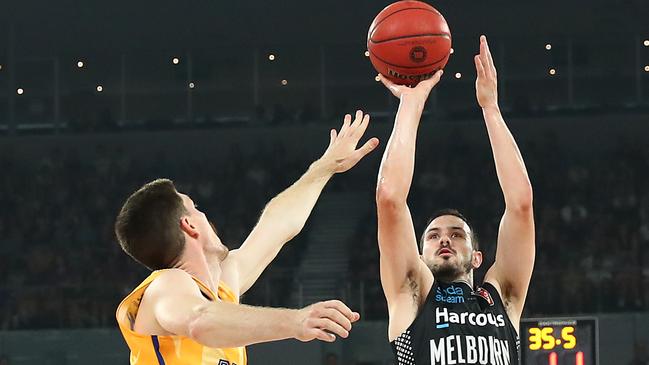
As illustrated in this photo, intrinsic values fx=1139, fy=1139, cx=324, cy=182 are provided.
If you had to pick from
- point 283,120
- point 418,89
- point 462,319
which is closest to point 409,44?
point 418,89

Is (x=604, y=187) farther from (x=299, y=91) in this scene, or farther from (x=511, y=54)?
(x=299, y=91)

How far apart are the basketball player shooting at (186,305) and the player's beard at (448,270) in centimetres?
99

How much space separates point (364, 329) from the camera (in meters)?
12.9

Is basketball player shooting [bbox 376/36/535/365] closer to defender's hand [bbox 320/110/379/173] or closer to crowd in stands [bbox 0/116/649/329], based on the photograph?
defender's hand [bbox 320/110/379/173]

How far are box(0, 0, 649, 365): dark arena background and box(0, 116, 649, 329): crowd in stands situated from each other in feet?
0.11

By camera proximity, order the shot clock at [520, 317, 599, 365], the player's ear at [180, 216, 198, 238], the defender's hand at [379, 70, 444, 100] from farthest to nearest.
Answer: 1. the shot clock at [520, 317, 599, 365]
2. the defender's hand at [379, 70, 444, 100]
3. the player's ear at [180, 216, 198, 238]

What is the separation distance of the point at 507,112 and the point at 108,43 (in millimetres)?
6659

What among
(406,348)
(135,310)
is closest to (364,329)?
(406,348)

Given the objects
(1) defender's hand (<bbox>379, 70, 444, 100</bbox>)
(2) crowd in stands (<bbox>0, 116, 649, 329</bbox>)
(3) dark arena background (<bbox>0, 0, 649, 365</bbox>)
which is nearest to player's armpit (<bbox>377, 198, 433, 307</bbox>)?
(1) defender's hand (<bbox>379, 70, 444, 100</bbox>)

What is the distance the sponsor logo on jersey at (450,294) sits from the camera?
5.21 metres

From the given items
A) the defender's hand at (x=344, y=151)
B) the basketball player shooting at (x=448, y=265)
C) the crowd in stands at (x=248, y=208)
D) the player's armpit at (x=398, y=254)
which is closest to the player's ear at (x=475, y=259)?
the basketball player shooting at (x=448, y=265)

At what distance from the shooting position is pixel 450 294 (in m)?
5.25

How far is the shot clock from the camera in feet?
30.1

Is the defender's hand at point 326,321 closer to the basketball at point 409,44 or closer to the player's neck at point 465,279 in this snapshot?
the player's neck at point 465,279
